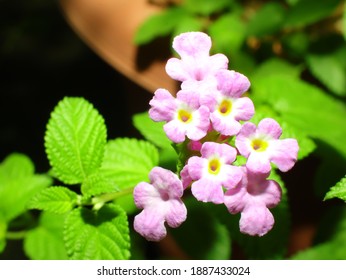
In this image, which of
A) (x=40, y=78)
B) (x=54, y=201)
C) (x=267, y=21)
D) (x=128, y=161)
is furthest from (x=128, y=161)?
(x=40, y=78)

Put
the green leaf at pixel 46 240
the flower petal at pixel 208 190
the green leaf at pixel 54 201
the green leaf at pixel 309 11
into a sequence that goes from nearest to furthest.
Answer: the flower petal at pixel 208 190
the green leaf at pixel 54 201
the green leaf at pixel 46 240
the green leaf at pixel 309 11

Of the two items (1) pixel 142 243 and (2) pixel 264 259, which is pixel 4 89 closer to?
(1) pixel 142 243

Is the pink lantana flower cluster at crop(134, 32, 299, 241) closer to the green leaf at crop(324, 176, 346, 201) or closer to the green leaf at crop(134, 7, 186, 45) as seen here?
the green leaf at crop(324, 176, 346, 201)

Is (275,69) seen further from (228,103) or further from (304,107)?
(228,103)

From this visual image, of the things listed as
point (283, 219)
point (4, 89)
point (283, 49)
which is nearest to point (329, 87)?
point (283, 49)

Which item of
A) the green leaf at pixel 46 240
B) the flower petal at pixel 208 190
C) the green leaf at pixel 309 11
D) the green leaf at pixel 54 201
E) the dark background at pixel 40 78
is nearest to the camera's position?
the flower petal at pixel 208 190

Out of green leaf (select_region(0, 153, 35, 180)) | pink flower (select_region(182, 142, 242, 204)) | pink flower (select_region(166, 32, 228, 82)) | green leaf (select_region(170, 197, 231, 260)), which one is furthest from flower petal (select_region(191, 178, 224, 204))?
green leaf (select_region(0, 153, 35, 180))

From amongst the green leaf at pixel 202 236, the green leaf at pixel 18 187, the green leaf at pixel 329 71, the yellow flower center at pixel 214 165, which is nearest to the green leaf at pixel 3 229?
the green leaf at pixel 18 187

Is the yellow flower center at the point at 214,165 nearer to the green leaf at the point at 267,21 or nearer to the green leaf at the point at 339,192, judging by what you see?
the green leaf at the point at 339,192
